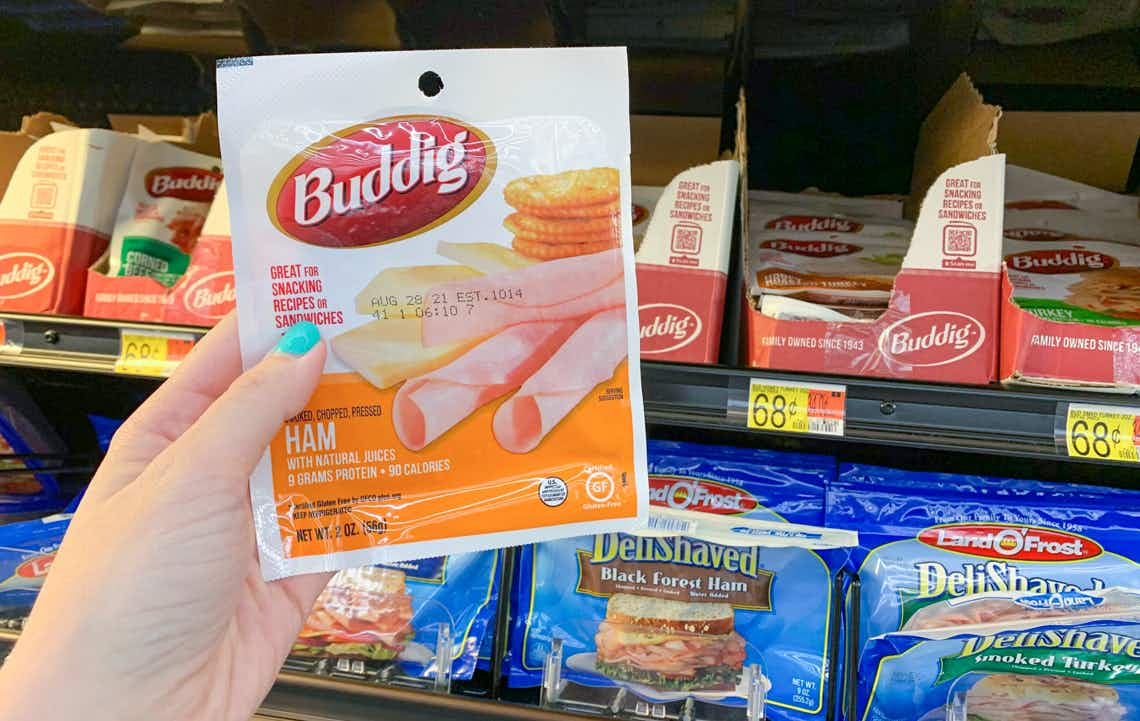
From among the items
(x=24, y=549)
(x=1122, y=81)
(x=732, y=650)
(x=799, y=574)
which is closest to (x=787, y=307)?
(x=799, y=574)

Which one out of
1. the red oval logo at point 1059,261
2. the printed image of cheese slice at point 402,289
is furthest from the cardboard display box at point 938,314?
the printed image of cheese slice at point 402,289

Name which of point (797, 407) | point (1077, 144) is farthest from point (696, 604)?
point (1077, 144)

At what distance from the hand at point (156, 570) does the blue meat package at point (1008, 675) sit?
2.81 feet

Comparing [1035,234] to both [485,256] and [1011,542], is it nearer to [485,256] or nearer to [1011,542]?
[1011,542]

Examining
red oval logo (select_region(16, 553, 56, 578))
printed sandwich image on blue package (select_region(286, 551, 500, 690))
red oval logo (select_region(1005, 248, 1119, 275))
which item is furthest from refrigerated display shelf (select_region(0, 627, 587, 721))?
red oval logo (select_region(1005, 248, 1119, 275))

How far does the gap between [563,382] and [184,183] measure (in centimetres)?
91

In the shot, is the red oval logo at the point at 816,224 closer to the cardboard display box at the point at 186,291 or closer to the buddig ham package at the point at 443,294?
the buddig ham package at the point at 443,294

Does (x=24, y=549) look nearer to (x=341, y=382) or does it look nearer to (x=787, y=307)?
(x=341, y=382)

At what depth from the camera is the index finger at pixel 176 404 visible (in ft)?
2.50

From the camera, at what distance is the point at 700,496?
120 centimetres

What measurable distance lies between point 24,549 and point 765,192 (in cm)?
137

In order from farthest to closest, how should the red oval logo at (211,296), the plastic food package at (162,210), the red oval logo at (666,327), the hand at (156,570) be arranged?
the plastic food package at (162,210)
the red oval logo at (211,296)
the red oval logo at (666,327)
the hand at (156,570)

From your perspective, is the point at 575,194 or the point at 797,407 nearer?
the point at 575,194

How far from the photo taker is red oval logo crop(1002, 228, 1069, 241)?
45.2 inches
